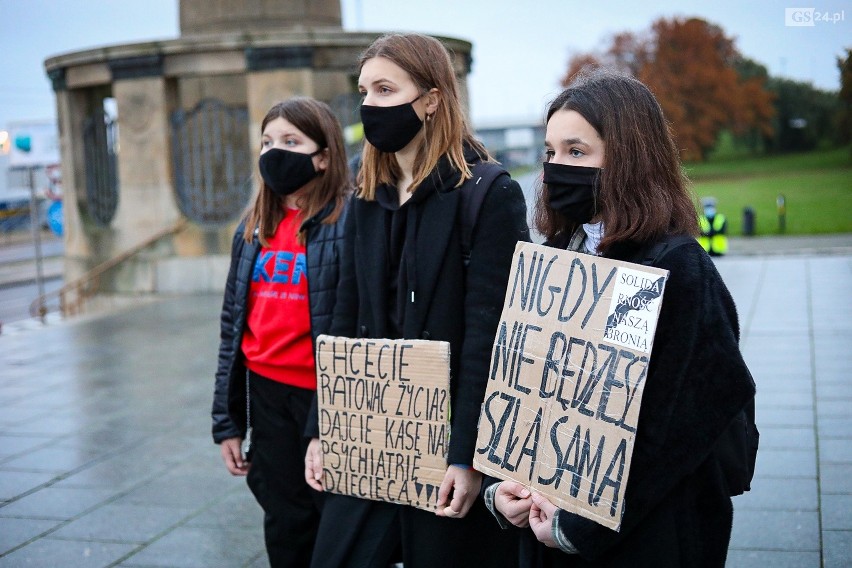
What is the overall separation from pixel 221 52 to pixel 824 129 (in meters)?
43.8

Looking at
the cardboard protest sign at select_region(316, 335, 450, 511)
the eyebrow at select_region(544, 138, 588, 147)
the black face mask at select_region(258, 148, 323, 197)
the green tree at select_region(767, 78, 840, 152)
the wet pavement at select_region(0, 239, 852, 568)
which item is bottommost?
the wet pavement at select_region(0, 239, 852, 568)

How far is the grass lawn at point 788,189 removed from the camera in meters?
30.4

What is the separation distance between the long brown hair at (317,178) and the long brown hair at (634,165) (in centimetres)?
153

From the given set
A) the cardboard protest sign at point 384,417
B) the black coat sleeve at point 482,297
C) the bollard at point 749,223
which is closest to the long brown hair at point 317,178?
the cardboard protest sign at point 384,417

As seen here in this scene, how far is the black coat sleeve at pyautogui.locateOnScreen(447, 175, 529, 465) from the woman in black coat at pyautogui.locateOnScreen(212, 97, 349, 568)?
0.81 m

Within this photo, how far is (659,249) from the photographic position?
234cm

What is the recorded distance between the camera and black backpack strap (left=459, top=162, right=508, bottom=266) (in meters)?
2.98

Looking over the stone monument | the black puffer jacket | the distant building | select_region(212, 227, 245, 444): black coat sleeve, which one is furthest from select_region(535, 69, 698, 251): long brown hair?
the distant building

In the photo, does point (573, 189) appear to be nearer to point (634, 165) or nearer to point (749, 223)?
point (634, 165)

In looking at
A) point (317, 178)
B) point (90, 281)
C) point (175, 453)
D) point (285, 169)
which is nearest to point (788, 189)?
point (90, 281)

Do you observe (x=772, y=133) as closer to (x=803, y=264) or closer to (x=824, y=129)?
(x=824, y=129)

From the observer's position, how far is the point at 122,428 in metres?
7.18

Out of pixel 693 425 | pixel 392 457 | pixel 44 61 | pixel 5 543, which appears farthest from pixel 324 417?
pixel 44 61

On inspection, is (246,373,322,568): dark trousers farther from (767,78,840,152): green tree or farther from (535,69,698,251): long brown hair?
(767,78,840,152): green tree
